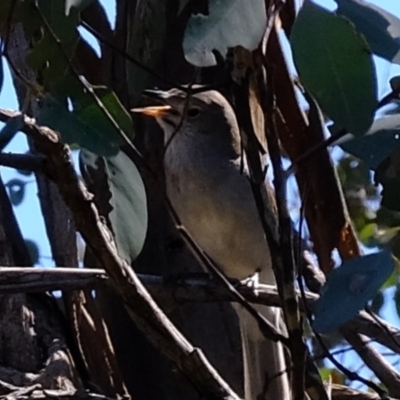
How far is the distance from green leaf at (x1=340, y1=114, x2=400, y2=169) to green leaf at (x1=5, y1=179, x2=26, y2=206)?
1.43 meters

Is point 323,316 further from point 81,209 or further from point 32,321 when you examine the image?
point 32,321

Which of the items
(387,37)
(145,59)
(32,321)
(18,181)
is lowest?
(32,321)

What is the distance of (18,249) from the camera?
7.34 feet

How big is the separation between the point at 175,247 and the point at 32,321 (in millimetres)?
411

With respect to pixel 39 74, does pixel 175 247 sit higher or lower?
lower

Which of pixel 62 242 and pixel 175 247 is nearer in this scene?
pixel 62 242

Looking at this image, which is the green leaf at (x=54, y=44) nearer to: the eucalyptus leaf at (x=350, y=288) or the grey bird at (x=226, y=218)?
the eucalyptus leaf at (x=350, y=288)

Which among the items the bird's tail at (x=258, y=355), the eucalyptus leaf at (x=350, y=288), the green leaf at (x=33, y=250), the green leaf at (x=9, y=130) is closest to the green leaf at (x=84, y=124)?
the green leaf at (x=9, y=130)

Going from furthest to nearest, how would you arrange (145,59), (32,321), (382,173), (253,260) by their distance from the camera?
(253,260)
(32,321)
(145,59)
(382,173)

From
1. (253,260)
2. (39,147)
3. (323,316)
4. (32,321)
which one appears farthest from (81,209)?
(253,260)

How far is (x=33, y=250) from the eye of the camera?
2.44m

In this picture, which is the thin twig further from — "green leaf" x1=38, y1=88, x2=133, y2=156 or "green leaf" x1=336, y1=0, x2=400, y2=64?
"green leaf" x1=336, y1=0, x2=400, y2=64

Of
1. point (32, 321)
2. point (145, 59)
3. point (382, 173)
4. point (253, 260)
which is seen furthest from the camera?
point (253, 260)

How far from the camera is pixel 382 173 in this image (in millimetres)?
1090
